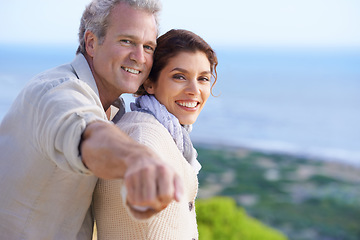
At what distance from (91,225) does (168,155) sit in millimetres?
450

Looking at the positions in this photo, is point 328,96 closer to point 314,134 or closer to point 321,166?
point 314,134

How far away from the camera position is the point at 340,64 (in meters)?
45.4

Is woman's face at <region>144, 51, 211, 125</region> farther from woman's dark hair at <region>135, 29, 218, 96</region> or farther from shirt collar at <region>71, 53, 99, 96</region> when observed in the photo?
shirt collar at <region>71, 53, 99, 96</region>

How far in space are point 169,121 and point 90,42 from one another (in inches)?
21.5

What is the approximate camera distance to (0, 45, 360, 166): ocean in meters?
19.1

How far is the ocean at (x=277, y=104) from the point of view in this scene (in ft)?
62.7

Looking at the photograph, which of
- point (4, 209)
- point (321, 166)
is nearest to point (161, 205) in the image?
point (4, 209)

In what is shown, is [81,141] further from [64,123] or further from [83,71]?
[83,71]

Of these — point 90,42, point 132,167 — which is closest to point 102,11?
point 90,42

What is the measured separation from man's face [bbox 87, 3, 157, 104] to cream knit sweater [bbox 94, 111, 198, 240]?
281 millimetres

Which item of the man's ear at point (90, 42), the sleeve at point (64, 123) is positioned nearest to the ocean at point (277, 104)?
the man's ear at point (90, 42)

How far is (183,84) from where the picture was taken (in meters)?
2.28

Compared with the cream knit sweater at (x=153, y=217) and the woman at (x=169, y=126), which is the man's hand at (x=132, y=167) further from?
the cream knit sweater at (x=153, y=217)

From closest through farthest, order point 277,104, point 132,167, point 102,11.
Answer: point 132,167 → point 102,11 → point 277,104
